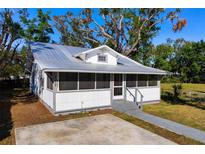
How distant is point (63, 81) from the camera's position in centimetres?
998

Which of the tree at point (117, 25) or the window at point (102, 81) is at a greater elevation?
the tree at point (117, 25)

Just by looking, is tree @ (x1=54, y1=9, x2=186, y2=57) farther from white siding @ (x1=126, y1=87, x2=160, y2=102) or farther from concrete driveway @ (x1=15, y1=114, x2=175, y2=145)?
concrete driveway @ (x1=15, y1=114, x2=175, y2=145)

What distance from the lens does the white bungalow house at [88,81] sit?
991 centimetres

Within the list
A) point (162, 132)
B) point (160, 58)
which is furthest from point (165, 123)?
point (160, 58)

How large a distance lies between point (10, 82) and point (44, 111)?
60.9 feet

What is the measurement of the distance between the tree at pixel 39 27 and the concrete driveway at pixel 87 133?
21.6 meters

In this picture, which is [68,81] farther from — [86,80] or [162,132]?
[162,132]

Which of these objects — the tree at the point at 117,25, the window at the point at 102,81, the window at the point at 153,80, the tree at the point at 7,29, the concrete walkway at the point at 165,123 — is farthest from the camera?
the tree at the point at 117,25

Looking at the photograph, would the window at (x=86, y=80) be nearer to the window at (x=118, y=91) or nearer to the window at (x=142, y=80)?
the window at (x=118, y=91)

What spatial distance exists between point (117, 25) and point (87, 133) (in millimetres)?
21899

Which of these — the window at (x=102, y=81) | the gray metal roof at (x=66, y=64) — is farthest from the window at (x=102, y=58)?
the window at (x=102, y=81)

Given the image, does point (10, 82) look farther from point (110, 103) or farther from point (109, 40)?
point (110, 103)
